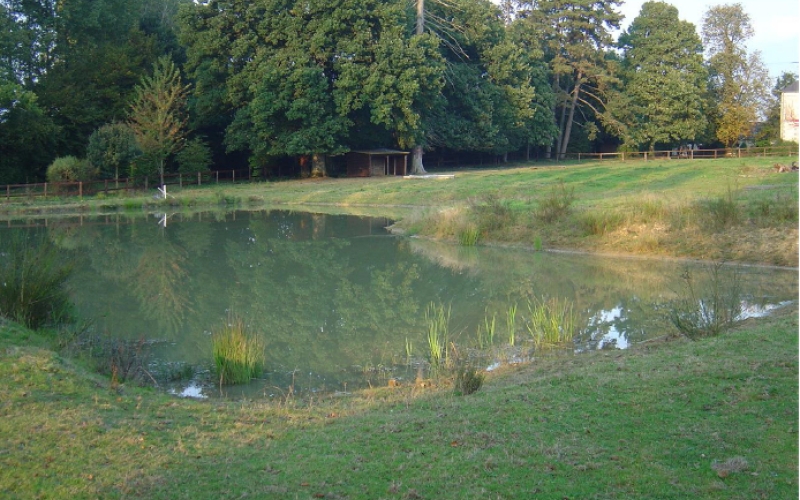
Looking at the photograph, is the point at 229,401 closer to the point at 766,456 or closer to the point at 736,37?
the point at 766,456

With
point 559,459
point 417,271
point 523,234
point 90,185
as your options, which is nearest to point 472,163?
point 90,185

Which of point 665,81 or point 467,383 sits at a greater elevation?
point 665,81

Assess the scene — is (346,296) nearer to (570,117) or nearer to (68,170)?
(68,170)

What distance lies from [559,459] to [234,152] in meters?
53.8

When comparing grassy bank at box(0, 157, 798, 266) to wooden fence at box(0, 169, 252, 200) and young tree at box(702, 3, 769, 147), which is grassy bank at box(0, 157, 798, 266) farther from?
young tree at box(702, 3, 769, 147)

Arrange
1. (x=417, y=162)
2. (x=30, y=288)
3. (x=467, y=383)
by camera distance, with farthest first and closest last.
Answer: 1. (x=417, y=162)
2. (x=30, y=288)
3. (x=467, y=383)

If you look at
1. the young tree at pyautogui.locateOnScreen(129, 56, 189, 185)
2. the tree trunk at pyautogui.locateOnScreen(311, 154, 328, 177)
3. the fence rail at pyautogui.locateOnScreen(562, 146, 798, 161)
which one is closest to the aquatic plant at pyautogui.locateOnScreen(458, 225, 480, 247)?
the young tree at pyautogui.locateOnScreen(129, 56, 189, 185)

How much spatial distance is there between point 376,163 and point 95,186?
1995 cm

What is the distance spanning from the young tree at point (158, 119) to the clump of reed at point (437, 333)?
34.6 meters

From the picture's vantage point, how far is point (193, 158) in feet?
161

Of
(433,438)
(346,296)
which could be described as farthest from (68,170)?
(433,438)

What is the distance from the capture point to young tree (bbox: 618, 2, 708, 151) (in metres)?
65.6

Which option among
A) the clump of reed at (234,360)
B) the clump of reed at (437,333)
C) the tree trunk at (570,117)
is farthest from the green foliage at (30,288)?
the tree trunk at (570,117)

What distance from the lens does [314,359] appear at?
11.6 m
